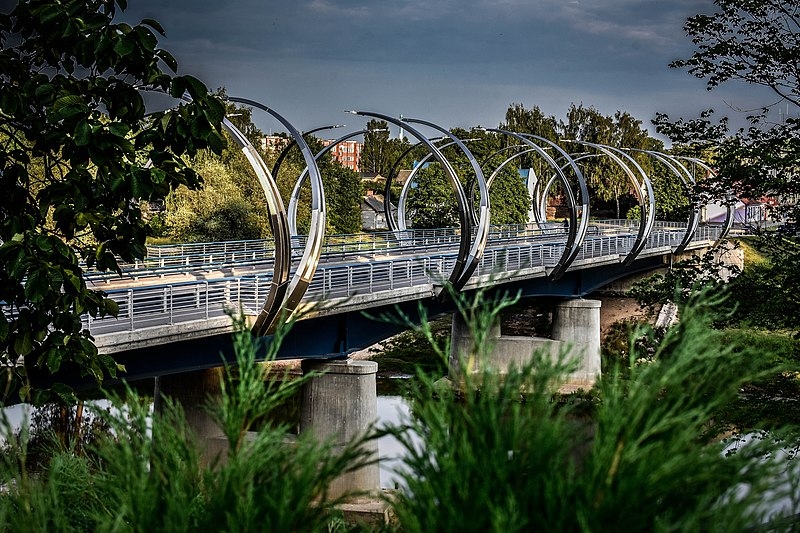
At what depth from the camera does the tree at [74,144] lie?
727cm

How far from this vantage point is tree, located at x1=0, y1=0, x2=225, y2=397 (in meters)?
7.27

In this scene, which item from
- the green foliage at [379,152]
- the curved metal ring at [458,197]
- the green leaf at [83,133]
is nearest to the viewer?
the green leaf at [83,133]

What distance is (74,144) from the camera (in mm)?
7316

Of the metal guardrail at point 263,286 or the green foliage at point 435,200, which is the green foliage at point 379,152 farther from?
the metal guardrail at point 263,286

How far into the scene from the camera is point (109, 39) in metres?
7.28

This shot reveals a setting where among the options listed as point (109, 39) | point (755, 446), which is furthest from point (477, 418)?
point (109, 39)

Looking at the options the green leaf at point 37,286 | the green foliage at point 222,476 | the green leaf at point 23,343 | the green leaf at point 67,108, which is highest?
the green leaf at point 67,108

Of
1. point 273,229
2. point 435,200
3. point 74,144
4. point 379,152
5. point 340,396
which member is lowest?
point 340,396

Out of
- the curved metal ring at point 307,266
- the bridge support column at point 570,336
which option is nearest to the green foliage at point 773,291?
the curved metal ring at point 307,266

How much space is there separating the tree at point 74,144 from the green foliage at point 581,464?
3845mm

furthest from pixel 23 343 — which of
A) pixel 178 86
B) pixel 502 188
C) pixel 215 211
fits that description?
pixel 502 188

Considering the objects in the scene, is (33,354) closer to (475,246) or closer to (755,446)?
(755,446)

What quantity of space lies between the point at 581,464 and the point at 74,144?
4653mm

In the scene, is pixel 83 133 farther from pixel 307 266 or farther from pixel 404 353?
pixel 404 353
